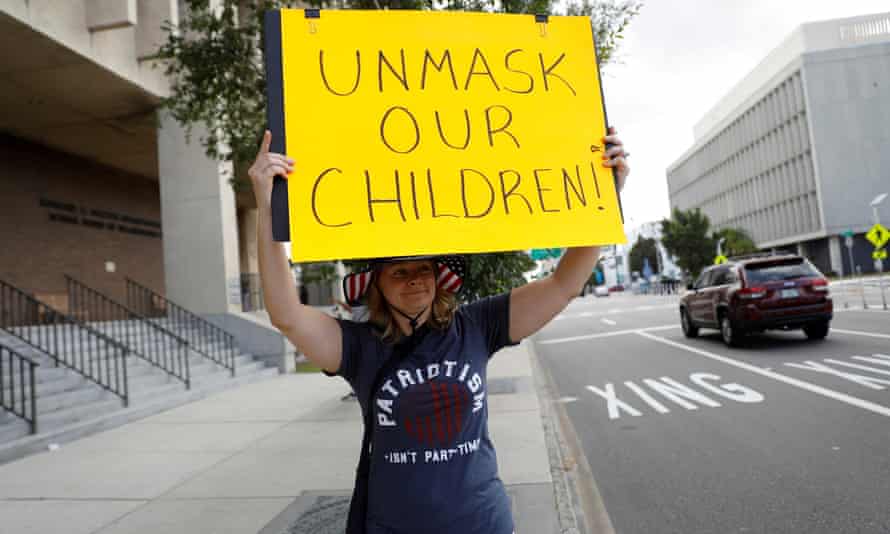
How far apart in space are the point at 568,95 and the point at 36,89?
1394cm

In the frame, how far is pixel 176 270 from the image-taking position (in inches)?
564

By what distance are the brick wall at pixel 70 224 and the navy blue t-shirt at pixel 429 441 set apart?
1562 cm

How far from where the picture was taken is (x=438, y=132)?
6.75 ft

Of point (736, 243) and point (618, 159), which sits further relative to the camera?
point (736, 243)

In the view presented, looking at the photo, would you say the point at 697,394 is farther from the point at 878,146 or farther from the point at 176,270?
the point at 878,146

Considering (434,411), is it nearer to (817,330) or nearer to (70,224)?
(817,330)

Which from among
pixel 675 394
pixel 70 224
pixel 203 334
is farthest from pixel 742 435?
pixel 70 224

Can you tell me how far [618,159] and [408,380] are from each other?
1088 mm

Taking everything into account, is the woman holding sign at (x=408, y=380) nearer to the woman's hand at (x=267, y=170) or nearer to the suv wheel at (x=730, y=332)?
the woman's hand at (x=267, y=170)

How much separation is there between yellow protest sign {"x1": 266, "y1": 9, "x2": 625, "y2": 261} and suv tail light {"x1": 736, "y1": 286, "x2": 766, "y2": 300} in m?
10.4

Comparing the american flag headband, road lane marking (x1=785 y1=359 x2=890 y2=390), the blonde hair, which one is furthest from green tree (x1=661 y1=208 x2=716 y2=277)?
the blonde hair

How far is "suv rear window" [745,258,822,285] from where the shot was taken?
11250mm

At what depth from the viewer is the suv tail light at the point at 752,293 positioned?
36.4 feet

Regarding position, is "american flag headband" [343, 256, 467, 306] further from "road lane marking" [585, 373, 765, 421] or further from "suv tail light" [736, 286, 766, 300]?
"suv tail light" [736, 286, 766, 300]
